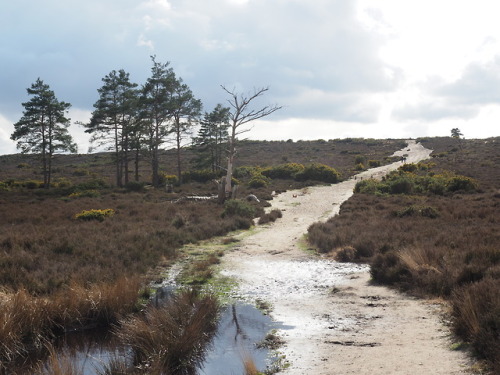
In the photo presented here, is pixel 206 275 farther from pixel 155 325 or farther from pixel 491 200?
pixel 491 200

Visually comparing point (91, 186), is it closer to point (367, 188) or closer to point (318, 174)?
point (318, 174)

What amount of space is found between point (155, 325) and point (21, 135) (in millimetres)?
39112

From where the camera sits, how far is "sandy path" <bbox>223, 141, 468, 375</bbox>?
19.1ft

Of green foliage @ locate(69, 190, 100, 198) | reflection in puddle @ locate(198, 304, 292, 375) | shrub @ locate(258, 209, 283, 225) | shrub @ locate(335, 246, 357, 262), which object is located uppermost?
green foliage @ locate(69, 190, 100, 198)

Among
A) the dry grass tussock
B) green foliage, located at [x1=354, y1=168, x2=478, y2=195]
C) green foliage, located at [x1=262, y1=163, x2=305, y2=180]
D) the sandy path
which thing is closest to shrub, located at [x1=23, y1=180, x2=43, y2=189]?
green foliage, located at [x1=262, y1=163, x2=305, y2=180]

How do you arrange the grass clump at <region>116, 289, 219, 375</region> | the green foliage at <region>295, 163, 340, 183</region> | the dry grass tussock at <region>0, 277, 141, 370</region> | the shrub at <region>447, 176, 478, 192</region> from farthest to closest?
the green foliage at <region>295, 163, 340, 183</region>, the shrub at <region>447, 176, 478, 192</region>, the dry grass tussock at <region>0, 277, 141, 370</region>, the grass clump at <region>116, 289, 219, 375</region>

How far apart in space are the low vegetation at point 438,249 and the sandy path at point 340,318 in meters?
0.47

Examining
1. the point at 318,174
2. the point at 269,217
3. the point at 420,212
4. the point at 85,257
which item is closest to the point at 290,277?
the point at 85,257

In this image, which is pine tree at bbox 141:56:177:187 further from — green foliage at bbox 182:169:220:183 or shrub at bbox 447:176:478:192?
shrub at bbox 447:176:478:192

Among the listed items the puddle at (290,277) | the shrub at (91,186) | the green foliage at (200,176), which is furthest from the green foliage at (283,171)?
the puddle at (290,277)

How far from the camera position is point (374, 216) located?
19.8m

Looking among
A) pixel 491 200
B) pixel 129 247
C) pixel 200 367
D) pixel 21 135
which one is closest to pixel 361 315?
pixel 200 367

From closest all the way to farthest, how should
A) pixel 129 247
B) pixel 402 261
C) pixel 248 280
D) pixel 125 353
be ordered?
pixel 125 353 → pixel 402 261 → pixel 248 280 → pixel 129 247

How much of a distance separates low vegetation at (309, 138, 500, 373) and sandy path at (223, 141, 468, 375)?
47 cm
